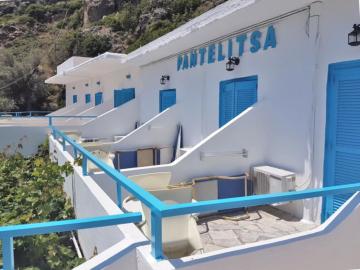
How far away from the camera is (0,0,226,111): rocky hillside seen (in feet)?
104

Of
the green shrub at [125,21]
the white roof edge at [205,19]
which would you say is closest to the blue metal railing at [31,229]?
the white roof edge at [205,19]

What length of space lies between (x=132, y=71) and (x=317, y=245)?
34.3ft

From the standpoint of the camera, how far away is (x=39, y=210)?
18.3 ft

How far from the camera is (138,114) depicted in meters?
11.8

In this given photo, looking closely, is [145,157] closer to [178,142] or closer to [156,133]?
[156,133]

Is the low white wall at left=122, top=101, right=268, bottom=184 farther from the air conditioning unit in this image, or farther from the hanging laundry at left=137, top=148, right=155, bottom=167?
the hanging laundry at left=137, top=148, right=155, bottom=167

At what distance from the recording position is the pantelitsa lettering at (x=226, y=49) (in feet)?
18.4

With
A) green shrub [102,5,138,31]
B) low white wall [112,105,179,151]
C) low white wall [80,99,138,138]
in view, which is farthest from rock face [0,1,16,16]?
low white wall [112,105,179,151]

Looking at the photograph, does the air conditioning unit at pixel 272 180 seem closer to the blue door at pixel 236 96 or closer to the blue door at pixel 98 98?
the blue door at pixel 236 96

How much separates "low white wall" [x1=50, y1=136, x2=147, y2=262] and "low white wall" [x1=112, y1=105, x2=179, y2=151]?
2.18 m

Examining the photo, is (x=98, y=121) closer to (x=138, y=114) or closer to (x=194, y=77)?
(x=138, y=114)

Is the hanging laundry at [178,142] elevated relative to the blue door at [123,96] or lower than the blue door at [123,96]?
lower

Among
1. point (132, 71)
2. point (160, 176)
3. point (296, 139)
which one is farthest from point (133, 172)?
point (132, 71)

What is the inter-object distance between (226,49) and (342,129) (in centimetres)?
320
